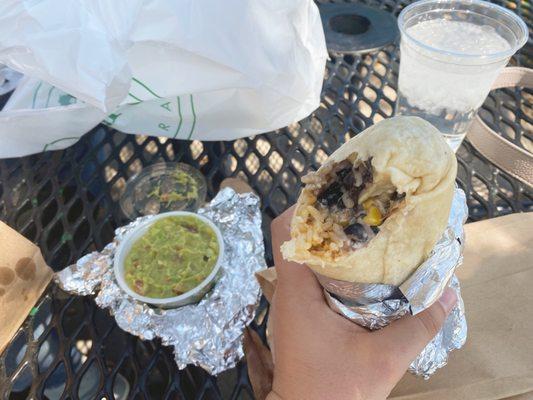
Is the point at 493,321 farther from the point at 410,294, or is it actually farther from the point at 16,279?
the point at 16,279

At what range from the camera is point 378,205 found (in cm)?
91

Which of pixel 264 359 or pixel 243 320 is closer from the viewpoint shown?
pixel 264 359

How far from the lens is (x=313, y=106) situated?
1.69 meters

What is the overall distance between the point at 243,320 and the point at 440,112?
37.1 inches

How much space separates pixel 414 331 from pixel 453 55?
0.78 meters

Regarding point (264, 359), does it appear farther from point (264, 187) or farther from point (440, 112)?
point (440, 112)

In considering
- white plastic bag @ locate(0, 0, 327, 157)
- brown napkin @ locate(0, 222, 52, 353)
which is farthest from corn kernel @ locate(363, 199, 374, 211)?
brown napkin @ locate(0, 222, 52, 353)

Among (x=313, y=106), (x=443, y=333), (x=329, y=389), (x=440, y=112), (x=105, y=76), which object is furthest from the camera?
(x=313, y=106)

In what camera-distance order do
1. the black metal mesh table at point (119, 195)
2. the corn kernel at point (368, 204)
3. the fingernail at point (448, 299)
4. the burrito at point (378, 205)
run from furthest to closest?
1. the black metal mesh table at point (119, 195)
2. the fingernail at point (448, 299)
3. the corn kernel at point (368, 204)
4. the burrito at point (378, 205)

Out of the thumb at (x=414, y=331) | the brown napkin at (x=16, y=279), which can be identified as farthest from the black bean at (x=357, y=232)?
the brown napkin at (x=16, y=279)

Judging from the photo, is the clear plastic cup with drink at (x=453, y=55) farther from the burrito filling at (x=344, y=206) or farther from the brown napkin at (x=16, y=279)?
the brown napkin at (x=16, y=279)

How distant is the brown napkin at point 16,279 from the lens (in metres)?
1.23

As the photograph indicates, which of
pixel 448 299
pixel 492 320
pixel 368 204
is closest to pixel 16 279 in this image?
pixel 368 204

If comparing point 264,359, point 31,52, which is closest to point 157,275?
point 264,359
